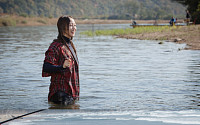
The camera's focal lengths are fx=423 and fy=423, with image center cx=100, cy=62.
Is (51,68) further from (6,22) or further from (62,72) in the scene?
(6,22)

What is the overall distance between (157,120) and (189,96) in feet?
11.6

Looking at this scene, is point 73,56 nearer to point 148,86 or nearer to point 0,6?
point 148,86

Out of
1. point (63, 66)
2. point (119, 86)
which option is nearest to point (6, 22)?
point (119, 86)

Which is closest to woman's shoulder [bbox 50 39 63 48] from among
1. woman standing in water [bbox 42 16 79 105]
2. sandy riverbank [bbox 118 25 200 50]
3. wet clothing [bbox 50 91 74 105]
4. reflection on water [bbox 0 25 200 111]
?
woman standing in water [bbox 42 16 79 105]

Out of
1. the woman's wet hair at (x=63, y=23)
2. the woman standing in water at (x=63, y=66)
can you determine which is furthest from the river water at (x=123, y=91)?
the woman's wet hair at (x=63, y=23)

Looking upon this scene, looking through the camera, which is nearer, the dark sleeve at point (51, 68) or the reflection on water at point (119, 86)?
the dark sleeve at point (51, 68)

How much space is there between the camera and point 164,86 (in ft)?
32.7

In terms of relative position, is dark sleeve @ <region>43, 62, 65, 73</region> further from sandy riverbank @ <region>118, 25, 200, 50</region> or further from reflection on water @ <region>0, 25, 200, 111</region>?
sandy riverbank @ <region>118, 25, 200, 50</region>

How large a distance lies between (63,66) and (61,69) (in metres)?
0.15

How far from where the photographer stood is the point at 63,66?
215 inches

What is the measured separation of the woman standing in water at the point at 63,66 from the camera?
220 inches

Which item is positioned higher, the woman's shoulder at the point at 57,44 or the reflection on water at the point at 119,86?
the woman's shoulder at the point at 57,44

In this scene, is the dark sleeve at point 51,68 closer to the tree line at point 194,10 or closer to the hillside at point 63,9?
the tree line at point 194,10

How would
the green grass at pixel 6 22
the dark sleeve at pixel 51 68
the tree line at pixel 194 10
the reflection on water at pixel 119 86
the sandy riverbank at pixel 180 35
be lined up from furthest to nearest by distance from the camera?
the green grass at pixel 6 22 < the tree line at pixel 194 10 < the sandy riverbank at pixel 180 35 < the reflection on water at pixel 119 86 < the dark sleeve at pixel 51 68
